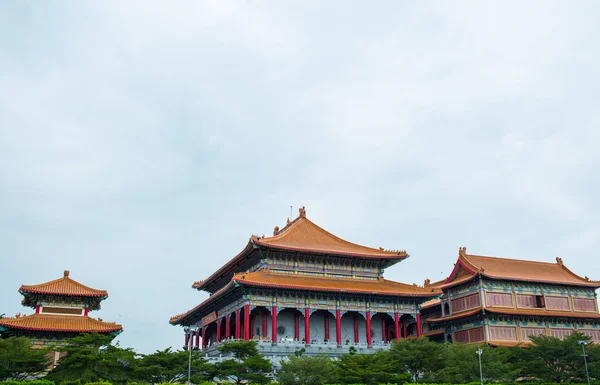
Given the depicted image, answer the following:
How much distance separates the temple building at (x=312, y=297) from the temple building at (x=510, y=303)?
5.50 metres

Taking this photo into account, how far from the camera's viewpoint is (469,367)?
41.8 meters

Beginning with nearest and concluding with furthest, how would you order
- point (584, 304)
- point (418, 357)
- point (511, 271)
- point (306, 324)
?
point (418, 357)
point (306, 324)
point (511, 271)
point (584, 304)

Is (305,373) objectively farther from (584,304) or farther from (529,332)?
(584,304)

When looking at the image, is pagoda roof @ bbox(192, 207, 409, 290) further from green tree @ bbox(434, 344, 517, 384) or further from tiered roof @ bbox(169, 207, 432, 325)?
green tree @ bbox(434, 344, 517, 384)

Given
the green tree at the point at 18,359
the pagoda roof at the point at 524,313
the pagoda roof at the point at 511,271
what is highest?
the pagoda roof at the point at 511,271

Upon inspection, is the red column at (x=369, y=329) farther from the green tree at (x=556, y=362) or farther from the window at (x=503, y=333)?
the window at (x=503, y=333)

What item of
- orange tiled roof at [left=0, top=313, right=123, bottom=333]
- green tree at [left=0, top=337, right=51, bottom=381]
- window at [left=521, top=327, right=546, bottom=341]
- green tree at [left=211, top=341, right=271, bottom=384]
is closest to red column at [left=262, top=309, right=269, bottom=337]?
green tree at [left=211, top=341, right=271, bottom=384]

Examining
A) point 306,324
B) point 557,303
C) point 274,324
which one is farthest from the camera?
point 557,303

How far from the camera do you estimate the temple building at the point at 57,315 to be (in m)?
45.8

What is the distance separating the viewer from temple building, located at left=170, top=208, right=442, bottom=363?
48562mm

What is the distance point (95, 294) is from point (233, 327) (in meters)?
14.9

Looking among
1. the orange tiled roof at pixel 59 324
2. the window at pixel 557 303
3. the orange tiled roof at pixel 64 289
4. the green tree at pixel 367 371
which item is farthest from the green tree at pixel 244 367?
the window at pixel 557 303

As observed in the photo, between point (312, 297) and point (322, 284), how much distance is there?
4.61ft

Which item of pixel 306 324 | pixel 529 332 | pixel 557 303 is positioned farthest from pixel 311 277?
pixel 557 303
